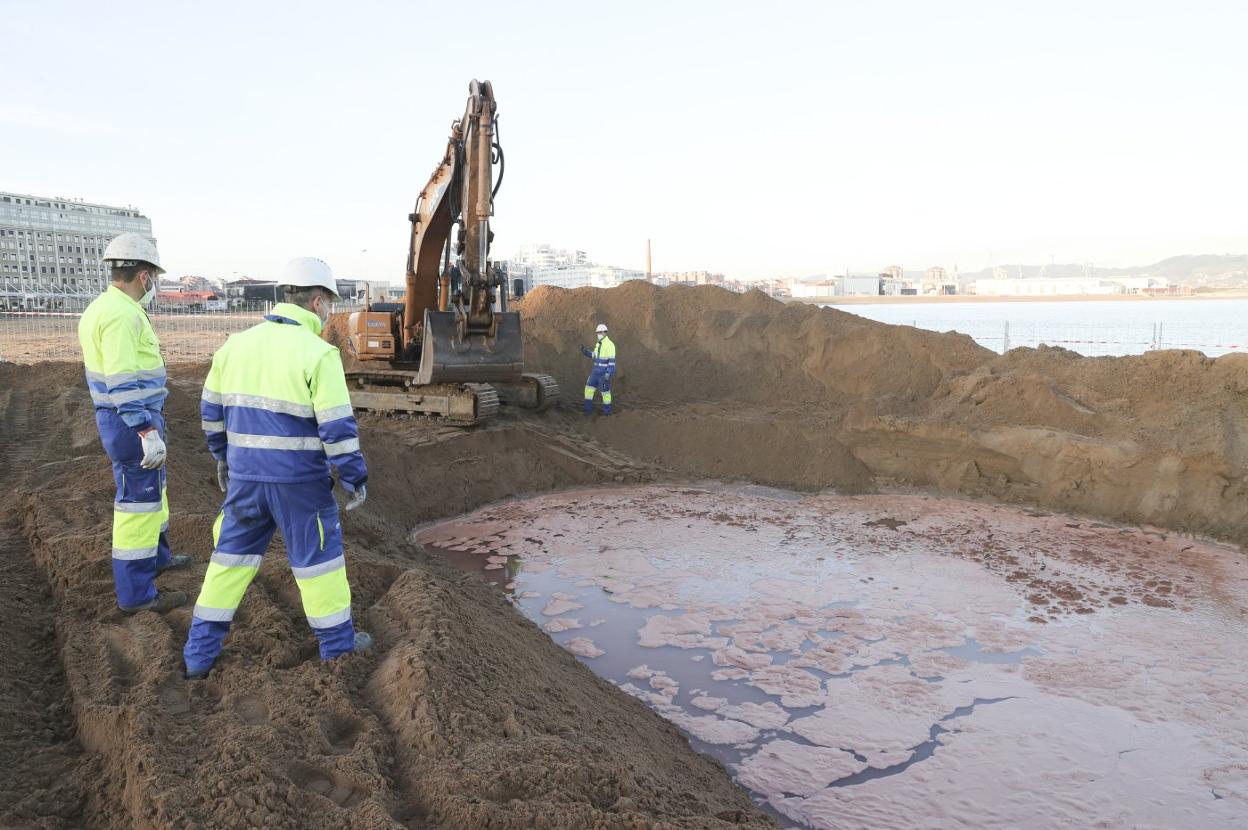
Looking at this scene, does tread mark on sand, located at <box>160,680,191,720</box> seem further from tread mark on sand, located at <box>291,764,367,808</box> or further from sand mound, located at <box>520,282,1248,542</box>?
sand mound, located at <box>520,282,1248,542</box>

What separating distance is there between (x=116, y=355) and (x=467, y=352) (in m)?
6.24

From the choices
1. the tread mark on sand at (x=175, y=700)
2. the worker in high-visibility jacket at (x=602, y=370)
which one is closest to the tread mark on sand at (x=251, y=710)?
the tread mark on sand at (x=175, y=700)

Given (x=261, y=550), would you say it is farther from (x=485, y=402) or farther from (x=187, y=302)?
(x=187, y=302)

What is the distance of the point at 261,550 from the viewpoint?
3744 millimetres

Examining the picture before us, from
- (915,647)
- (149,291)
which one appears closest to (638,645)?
(915,647)

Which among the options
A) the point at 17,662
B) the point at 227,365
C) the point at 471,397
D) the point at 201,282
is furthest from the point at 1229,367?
the point at 201,282

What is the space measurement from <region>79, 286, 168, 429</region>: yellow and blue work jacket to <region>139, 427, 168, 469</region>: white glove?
0.21 ft

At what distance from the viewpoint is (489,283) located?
1023 centimetres

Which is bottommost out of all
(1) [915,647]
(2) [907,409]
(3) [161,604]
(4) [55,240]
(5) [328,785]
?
(1) [915,647]

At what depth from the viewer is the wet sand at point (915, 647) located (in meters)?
4.14

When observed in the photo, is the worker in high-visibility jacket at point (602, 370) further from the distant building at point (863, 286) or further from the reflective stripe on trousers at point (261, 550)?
the distant building at point (863, 286)

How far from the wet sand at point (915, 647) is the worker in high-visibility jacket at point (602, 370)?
3.29 meters

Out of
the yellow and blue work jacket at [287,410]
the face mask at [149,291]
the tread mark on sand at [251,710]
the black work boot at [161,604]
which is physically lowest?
the tread mark on sand at [251,710]

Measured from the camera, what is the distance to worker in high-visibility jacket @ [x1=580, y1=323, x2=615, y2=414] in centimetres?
1257
